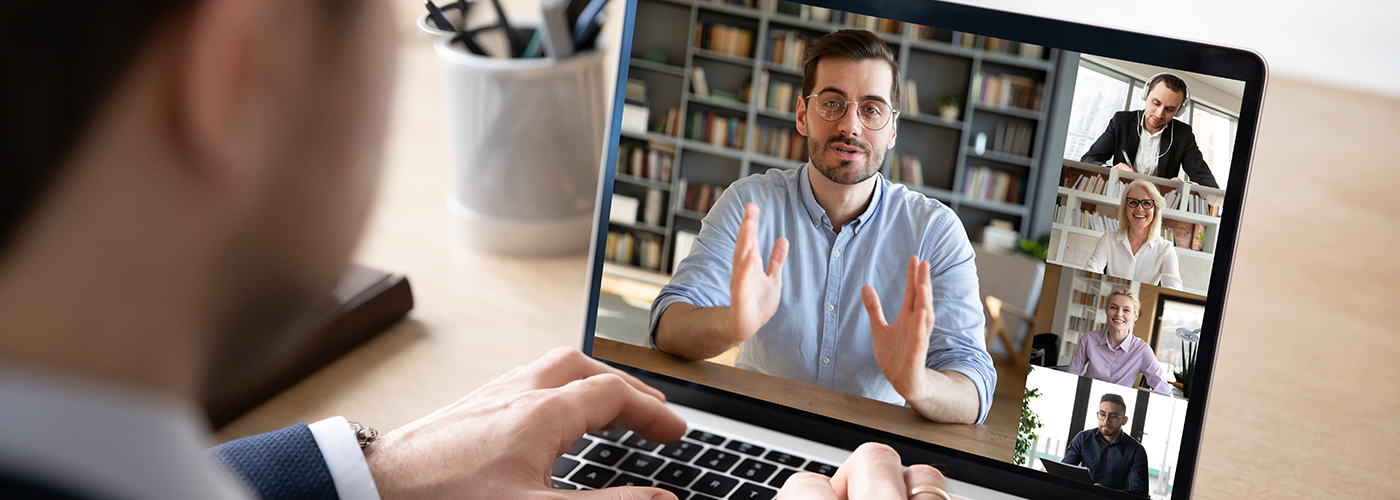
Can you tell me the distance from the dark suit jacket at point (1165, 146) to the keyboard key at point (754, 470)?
0.96 feet

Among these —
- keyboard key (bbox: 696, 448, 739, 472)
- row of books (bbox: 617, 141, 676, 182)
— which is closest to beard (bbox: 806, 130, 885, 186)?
row of books (bbox: 617, 141, 676, 182)

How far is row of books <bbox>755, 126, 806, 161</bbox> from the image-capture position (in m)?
0.60

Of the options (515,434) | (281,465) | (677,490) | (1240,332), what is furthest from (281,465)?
(1240,332)

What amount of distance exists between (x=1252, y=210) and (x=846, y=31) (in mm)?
970

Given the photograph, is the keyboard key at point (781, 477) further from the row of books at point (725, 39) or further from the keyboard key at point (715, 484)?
the row of books at point (725, 39)

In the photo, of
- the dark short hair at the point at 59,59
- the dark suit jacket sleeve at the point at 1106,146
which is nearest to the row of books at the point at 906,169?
the dark suit jacket sleeve at the point at 1106,146

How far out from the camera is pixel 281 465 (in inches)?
20.4

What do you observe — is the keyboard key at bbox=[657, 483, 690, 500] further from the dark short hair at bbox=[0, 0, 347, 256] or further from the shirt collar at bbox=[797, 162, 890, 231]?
the dark short hair at bbox=[0, 0, 347, 256]

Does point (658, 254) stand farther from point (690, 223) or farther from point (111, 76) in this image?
point (111, 76)

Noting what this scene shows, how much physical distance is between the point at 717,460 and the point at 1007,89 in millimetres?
312

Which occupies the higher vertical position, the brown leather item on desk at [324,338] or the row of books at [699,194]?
the row of books at [699,194]

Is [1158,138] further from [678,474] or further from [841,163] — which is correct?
[678,474]

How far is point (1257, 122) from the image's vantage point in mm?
524

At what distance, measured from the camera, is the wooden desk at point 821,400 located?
59 cm
